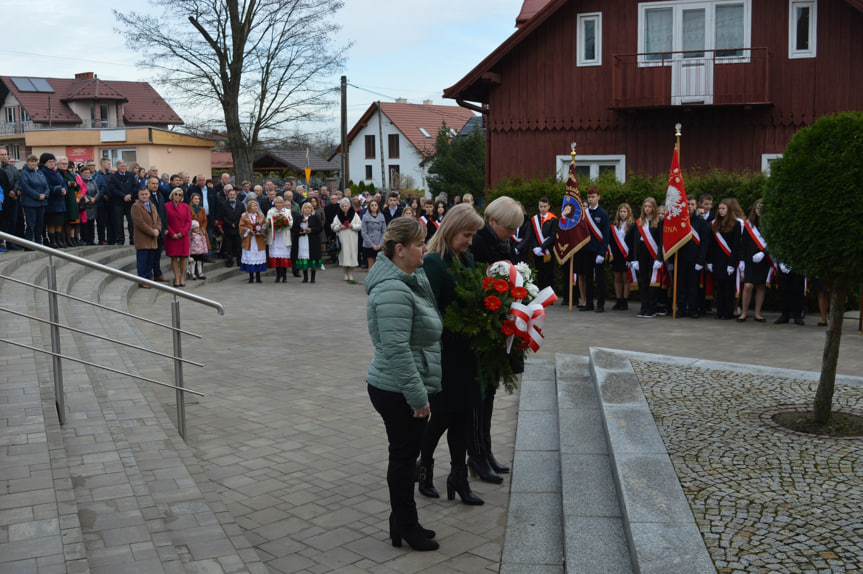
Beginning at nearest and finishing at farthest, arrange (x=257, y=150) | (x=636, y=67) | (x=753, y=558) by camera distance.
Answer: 1. (x=753, y=558)
2. (x=636, y=67)
3. (x=257, y=150)

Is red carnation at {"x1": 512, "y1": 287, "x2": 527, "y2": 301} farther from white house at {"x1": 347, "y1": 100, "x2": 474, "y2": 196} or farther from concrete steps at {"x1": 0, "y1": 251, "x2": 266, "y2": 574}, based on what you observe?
white house at {"x1": 347, "y1": 100, "x2": 474, "y2": 196}

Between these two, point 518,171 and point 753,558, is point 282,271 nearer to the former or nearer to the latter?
point 518,171

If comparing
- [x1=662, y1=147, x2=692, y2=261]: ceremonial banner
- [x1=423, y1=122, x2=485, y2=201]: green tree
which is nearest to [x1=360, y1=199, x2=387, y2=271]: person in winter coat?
[x1=662, y1=147, x2=692, y2=261]: ceremonial banner

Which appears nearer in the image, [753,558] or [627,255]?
[753,558]

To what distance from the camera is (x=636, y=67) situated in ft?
70.6

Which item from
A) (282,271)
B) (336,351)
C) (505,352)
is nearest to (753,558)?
(505,352)

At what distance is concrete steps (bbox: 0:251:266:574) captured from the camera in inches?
179

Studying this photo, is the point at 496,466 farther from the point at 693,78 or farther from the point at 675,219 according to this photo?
the point at 693,78

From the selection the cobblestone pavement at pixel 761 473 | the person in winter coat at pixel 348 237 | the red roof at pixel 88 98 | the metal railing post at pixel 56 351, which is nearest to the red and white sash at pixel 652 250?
the cobblestone pavement at pixel 761 473

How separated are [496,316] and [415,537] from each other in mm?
1508

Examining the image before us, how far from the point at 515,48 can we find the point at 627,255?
32.4 feet

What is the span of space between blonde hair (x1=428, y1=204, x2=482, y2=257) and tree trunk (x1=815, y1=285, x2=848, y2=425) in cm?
325

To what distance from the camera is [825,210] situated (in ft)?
21.4

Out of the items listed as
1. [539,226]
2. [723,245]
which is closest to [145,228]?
[539,226]
